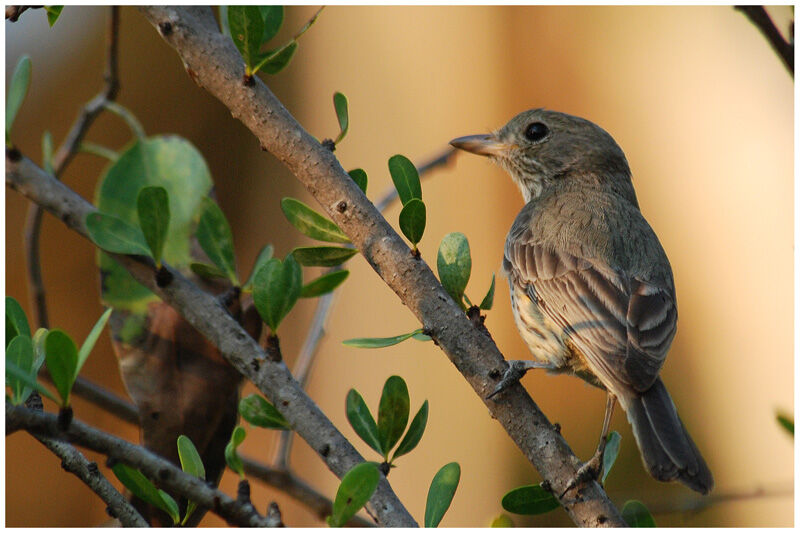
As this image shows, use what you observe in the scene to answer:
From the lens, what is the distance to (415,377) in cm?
517

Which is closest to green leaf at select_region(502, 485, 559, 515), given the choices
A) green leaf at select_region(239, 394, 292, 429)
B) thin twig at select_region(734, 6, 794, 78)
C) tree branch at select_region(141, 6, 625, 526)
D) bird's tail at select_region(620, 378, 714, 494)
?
tree branch at select_region(141, 6, 625, 526)

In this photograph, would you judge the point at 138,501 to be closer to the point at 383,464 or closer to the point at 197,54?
the point at 383,464

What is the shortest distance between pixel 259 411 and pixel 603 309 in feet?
4.34

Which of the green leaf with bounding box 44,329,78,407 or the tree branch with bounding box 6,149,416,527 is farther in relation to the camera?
the tree branch with bounding box 6,149,416,527

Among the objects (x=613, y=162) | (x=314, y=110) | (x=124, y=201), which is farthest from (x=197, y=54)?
(x=314, y=110)

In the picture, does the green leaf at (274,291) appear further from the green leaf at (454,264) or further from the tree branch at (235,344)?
the green leaf at (454,264)

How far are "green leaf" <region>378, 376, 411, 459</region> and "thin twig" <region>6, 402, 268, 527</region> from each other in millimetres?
370

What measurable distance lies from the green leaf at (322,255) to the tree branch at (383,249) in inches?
3.2

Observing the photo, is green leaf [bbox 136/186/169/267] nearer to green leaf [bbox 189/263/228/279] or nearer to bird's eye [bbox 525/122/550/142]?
green leaf [bbox 189/263/228/279]

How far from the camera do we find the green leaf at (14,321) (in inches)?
64.9

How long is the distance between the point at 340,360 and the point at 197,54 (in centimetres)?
381

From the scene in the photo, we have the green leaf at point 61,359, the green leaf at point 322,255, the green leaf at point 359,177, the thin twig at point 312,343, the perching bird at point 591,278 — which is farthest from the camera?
the thin twig at point 312,343

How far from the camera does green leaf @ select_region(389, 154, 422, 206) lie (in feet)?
6.11

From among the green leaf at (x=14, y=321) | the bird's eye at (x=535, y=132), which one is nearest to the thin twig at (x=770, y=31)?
the green leaf at (x=14, y=321)
